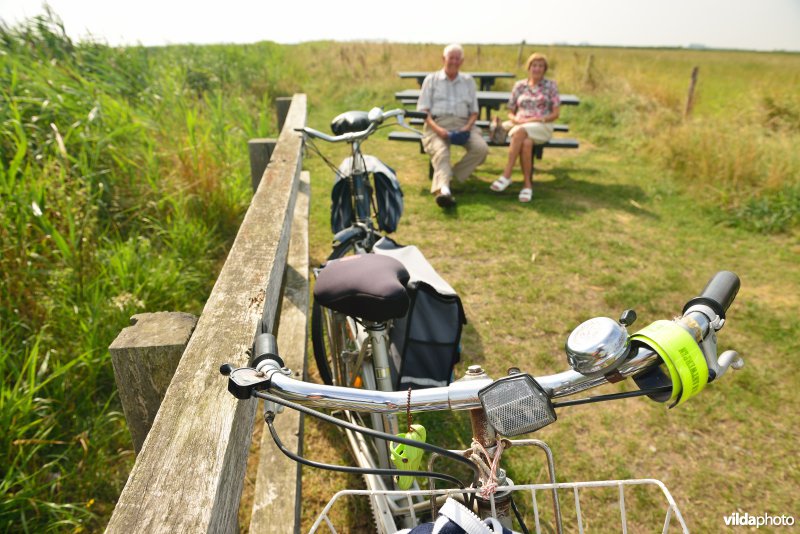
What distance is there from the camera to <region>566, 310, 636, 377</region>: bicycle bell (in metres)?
0.87

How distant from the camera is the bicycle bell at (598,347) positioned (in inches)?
34.2

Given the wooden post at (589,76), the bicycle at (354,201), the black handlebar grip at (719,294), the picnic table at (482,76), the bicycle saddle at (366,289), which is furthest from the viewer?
the wooden post at (589,76)

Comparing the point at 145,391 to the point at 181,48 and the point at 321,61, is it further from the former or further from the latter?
the point at 321,61

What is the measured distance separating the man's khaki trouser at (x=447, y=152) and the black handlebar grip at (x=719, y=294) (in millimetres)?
5095

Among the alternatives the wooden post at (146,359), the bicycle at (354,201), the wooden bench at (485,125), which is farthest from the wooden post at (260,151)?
the wooden bench at (485,125)

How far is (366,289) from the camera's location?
1.72 meters

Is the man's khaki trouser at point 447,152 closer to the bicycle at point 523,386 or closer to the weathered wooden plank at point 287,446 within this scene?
the weathered wooden plank at point 287,446

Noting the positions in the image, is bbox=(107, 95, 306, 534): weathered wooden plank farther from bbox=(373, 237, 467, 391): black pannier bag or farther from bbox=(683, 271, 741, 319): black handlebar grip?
bbox=(683, 271, 741, 319): black handlebar grip

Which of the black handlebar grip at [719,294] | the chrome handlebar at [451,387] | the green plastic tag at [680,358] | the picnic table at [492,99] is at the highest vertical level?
the black handlebar grip at [719,294]

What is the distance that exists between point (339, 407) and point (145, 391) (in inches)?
29.0

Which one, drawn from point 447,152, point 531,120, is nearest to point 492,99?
point 531,120

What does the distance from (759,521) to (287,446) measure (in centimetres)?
216

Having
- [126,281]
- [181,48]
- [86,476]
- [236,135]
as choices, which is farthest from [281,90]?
[86,476]

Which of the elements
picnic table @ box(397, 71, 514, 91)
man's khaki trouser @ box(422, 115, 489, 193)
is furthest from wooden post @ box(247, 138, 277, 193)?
picnic table @ box(397, 71, 514, 91)
